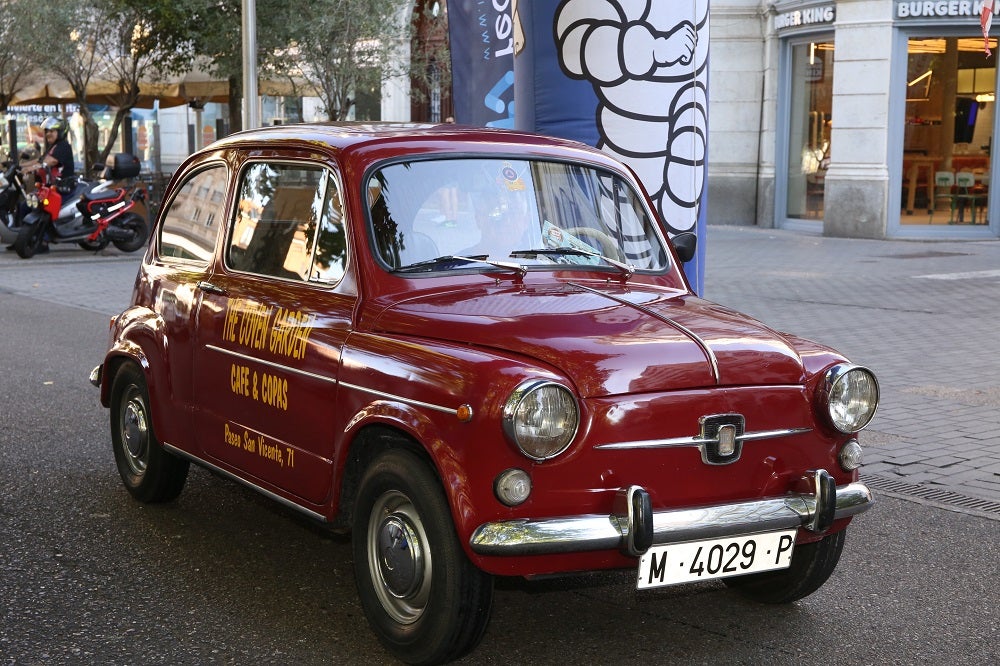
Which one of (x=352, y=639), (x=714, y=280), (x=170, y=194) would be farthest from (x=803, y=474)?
(x=714, y=280)

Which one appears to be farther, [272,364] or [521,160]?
[521,160]

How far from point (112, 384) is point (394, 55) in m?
19.2

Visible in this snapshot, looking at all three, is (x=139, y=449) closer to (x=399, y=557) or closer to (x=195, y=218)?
(x=195, y=218)

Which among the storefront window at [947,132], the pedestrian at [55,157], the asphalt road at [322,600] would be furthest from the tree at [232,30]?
the asphalt road at [322,600]

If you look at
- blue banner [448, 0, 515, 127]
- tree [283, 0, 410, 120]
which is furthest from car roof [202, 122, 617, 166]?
tree [283, 0, 410, 120]

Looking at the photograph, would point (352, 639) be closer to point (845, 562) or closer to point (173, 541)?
point (173, 541)

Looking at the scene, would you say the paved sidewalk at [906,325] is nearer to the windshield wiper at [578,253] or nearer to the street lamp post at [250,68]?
the windshield wiper at [578,253]

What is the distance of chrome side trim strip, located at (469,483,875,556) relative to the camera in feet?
11.9

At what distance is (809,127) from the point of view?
22.5m

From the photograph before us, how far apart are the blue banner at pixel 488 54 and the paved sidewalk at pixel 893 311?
121 inches

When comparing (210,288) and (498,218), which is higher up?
(498,218)

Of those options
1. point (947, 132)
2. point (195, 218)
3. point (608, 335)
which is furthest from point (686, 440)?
point (947, 132)

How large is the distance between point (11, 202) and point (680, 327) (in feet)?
55.3

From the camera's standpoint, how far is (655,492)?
3.81 meters
